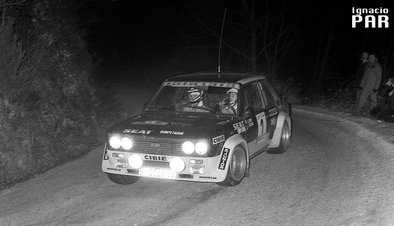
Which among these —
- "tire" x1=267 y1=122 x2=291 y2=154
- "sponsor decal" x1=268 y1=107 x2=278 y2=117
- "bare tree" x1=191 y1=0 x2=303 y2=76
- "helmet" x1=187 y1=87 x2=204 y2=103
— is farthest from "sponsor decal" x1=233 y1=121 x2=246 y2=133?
"bare tree" x1=191 y1=0 x2=303 y2=76

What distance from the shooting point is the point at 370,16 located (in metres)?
37.5

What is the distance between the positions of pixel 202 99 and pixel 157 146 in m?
1.69

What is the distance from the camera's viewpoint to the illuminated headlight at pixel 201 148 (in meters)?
6.26

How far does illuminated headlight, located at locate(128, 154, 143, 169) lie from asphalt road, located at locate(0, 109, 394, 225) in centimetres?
40

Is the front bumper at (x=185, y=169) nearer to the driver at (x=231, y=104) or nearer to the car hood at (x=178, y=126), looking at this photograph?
the car hood at (x=178, y=126)

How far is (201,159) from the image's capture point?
6289 mm

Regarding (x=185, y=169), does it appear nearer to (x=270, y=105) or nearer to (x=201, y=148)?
(x=201, y=148)

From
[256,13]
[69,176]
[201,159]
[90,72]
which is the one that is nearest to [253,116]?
[201,159]

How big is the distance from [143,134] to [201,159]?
85 centimetres

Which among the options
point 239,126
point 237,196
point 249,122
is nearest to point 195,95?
point 249,122

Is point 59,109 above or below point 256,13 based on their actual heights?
below

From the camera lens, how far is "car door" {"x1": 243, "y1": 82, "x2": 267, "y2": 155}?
748cm

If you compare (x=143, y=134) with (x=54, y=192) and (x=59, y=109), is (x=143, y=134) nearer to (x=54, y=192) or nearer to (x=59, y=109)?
(x=54, y=192)

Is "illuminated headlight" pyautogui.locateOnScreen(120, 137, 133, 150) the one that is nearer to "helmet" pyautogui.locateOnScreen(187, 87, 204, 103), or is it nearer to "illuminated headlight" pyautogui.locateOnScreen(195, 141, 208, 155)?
"illuminated headlight" pyautogui.locateOnScreen(195, 141, 208, 155)
